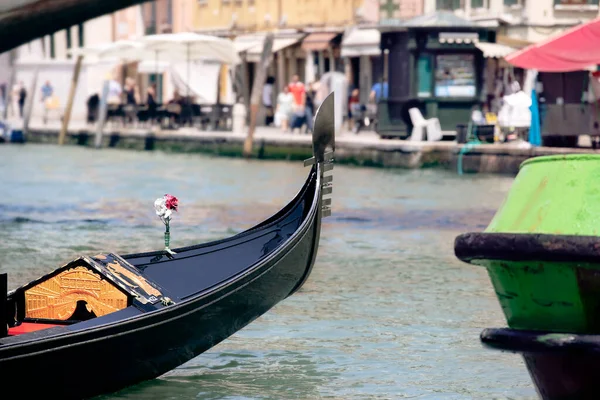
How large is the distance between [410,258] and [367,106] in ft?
57.0

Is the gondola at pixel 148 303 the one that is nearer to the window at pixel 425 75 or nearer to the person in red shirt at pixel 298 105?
the window at pixel 425 75

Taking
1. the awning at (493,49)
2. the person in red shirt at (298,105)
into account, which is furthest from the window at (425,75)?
the person in red shirt at (298,105)

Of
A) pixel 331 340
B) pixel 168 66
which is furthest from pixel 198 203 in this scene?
pixel 168 66

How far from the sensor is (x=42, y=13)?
1644 cm

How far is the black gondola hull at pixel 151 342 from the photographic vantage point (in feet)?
22.7

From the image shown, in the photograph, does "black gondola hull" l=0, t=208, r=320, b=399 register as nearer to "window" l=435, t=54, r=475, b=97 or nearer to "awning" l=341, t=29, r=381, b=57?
"window" l=435, t=54, r=475, b=97

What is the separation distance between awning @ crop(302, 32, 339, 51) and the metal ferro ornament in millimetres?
26920

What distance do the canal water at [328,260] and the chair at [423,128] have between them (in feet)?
4.21

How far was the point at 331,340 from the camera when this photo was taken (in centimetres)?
983

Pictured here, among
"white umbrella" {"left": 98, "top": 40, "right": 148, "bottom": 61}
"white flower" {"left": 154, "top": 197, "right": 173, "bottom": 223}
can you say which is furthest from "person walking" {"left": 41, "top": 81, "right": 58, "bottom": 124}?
"white flower" {"left": 154, "top": 197, "right": 173, "bottom": 223}

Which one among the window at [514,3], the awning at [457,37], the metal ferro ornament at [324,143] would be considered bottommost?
the awning at [457,37]

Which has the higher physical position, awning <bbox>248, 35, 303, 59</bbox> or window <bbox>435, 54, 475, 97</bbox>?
window <bbox>435, 54, 475, 97</bbox>

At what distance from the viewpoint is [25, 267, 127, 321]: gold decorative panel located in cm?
Result: 770

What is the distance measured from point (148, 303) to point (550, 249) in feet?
8.75
